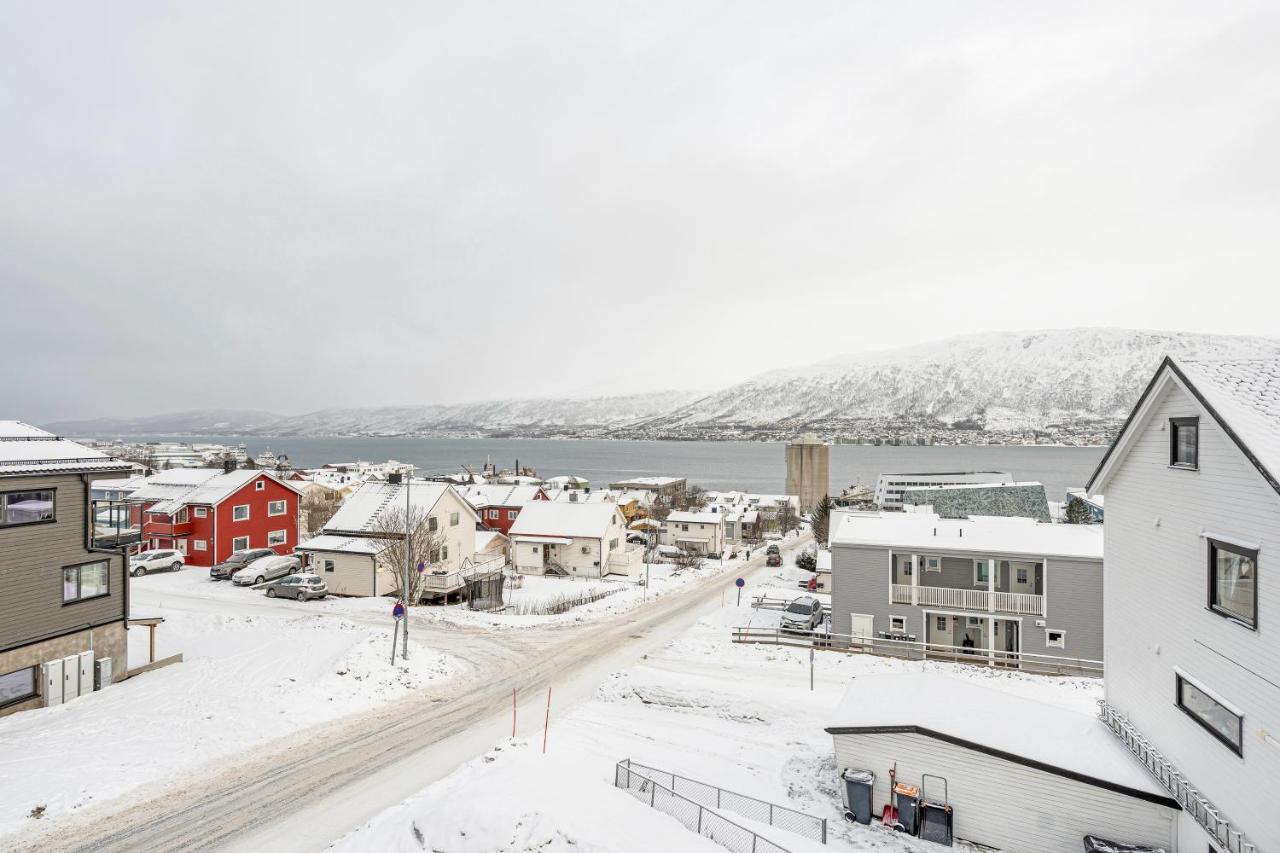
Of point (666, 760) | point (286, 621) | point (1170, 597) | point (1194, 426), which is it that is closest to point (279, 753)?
point (666, 760)

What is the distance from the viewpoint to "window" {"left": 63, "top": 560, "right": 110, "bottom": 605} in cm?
1866

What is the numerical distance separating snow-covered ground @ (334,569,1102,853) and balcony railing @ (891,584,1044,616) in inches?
138

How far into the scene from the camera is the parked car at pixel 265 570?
3638 cm

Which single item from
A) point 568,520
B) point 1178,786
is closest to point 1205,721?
point 1178,786

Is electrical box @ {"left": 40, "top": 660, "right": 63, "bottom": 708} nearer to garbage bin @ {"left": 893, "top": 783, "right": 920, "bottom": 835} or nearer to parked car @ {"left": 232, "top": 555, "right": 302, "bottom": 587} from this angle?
parked car @ {"left": 232, "top": 555, "right": 302, "bottom": 587}

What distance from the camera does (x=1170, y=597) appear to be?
11922 mm

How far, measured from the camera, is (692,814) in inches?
500

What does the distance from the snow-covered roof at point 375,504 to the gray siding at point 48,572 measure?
57.6 ft

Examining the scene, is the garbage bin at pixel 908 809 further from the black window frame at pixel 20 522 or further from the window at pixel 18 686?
the black window frame at pixel 20 522

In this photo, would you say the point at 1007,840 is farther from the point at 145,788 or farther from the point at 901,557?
the point at 145,788

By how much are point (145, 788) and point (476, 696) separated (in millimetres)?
8316

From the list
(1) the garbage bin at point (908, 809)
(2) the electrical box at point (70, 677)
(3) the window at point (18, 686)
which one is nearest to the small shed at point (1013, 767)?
(1) the garbage bin at point (908, 809)

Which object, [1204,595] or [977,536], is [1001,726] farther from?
[977,536]

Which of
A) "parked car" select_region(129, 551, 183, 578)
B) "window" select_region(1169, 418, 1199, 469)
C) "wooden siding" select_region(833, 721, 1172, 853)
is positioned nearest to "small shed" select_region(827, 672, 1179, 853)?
"wooden siding" select_region(833, 721, 1172, 853)
